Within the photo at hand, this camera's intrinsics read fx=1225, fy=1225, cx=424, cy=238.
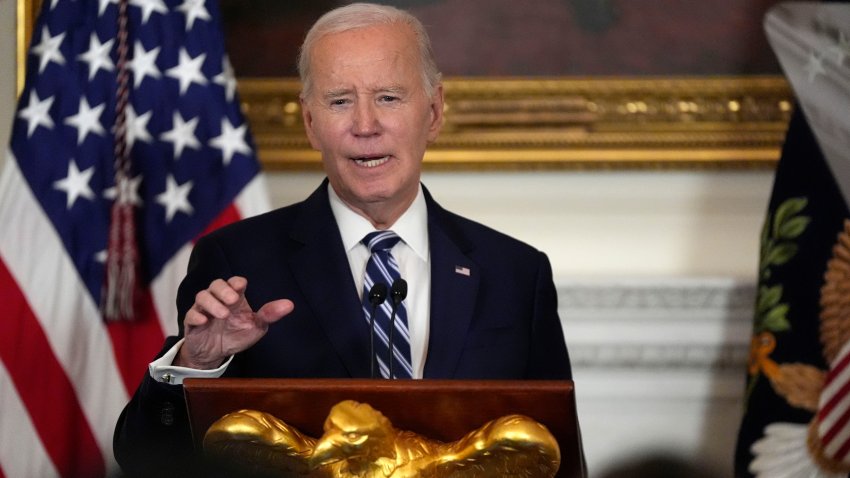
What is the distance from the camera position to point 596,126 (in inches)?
158

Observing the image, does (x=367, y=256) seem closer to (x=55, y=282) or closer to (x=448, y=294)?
(x=448, y=294)

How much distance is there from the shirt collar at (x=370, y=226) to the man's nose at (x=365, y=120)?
21 centimetres

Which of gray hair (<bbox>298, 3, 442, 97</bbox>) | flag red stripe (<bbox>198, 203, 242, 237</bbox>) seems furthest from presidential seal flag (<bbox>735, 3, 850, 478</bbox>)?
flag red stripe (<bbox>198, 203, 242, 237</bbox>)

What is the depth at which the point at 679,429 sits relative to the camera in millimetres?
4055

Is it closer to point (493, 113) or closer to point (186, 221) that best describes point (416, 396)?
point (186, 221)

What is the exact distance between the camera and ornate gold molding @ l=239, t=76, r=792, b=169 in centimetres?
400

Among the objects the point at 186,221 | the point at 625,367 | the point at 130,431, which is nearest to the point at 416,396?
the point at 130,431

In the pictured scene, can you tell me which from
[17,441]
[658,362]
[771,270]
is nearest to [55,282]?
[17,441]

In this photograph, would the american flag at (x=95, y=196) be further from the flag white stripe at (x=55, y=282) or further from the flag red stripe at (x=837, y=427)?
the flag red stripe at (x=837, y=427)

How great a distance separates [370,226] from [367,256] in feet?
0.22

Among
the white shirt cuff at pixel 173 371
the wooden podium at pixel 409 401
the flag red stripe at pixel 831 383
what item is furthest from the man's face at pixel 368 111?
the flag red stripe at pixel 831 383

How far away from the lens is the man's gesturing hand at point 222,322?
204 centimetres

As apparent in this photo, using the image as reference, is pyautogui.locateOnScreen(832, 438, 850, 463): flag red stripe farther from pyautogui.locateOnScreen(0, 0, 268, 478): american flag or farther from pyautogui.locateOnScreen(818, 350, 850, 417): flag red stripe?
pyautogui.locateOnScreen(0, 0, 268, 478): american flag

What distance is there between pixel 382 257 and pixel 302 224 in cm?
21
